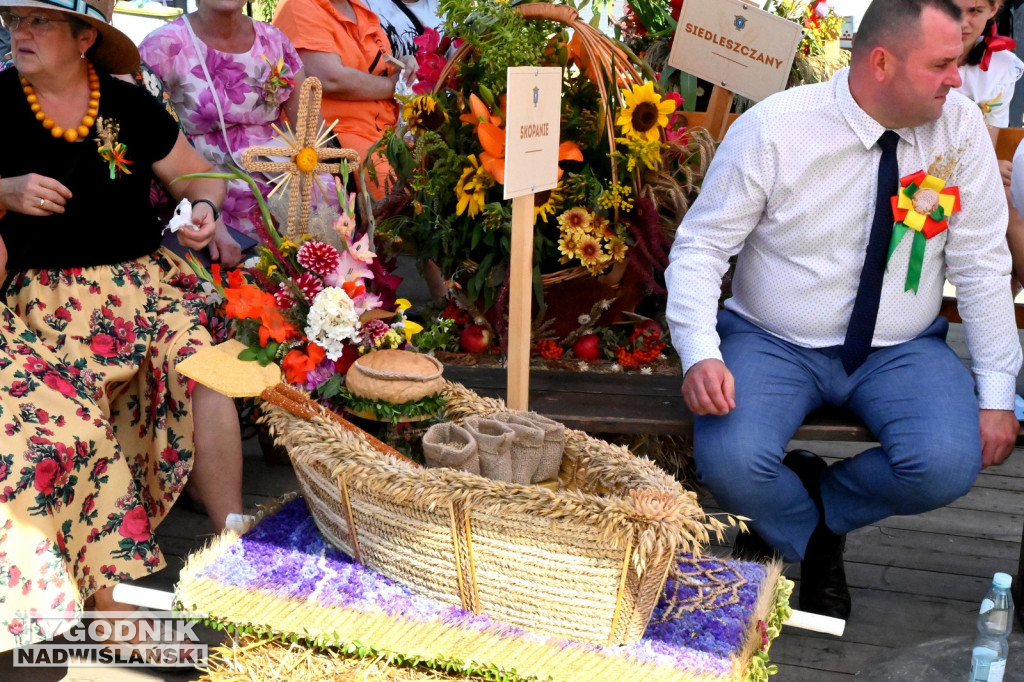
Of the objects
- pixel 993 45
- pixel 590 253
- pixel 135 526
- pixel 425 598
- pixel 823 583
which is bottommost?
pixel 823 583

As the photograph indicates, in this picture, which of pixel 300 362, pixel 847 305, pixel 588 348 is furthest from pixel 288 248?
pixel 847 305

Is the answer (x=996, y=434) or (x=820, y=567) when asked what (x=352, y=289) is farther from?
(x=996, y=434)

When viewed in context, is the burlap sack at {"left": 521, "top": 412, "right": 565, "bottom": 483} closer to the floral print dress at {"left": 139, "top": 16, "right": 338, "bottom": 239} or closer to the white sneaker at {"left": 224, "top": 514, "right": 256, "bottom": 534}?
the white sneaker at {"left": 224, "top": 514, "right": 256, "bottom": 534}

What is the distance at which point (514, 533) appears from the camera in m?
1.66

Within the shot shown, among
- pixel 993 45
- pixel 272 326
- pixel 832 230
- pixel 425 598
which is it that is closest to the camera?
pixel 425 598

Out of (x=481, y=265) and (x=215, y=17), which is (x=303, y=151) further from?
(x=215, y=17)

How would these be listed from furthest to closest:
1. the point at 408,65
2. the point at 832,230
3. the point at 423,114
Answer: the point at 408,65, the point at 423,114, the point at 832,230

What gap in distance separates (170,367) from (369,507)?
2.85 feet

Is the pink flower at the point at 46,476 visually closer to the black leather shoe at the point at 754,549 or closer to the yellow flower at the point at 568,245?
the yellow flower at the point at 568,245

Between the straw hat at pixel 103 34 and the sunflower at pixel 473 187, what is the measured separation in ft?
3.01

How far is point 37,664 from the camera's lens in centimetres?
224

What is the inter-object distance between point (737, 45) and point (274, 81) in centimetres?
144

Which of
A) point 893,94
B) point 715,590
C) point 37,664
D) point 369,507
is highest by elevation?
point 893,94

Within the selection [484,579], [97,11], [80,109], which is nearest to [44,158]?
[80,109]
